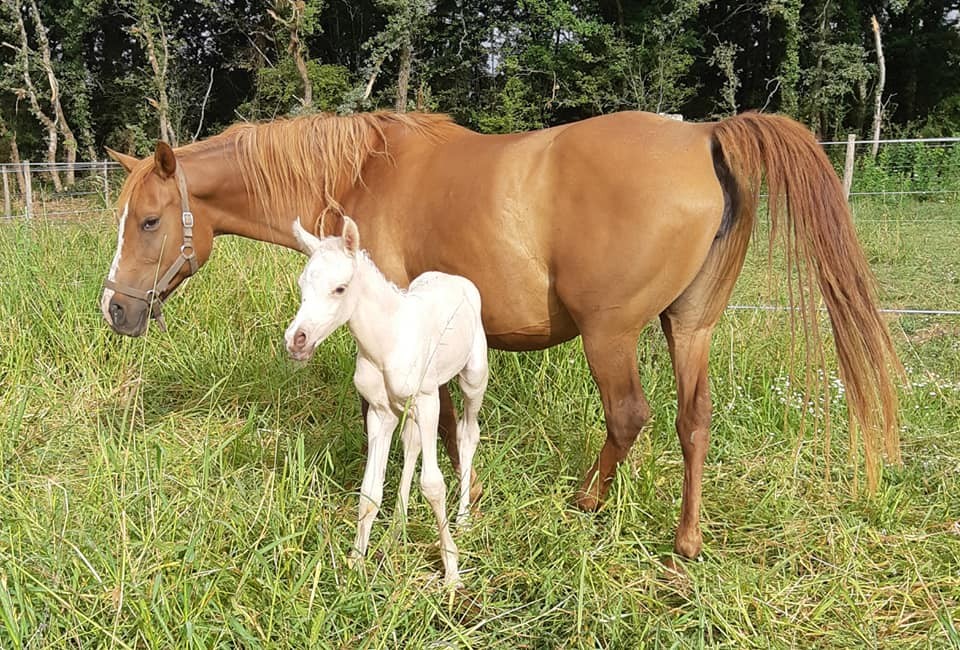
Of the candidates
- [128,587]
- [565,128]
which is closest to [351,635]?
[128,587]

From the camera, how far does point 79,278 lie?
13.6 feet

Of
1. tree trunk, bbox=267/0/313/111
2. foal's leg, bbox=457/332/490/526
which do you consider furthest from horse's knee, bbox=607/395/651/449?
tree trunk, bbox=267/0/313/111

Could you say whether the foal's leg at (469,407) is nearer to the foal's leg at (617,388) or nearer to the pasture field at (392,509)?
the pasture field at (392,509)

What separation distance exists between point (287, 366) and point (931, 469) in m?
3.13

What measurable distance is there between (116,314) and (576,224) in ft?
6.07

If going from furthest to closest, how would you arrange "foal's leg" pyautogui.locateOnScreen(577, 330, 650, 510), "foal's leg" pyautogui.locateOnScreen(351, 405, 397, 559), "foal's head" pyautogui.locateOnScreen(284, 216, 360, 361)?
"foal's leg" pyautogui.locateOnScreen(577, 330, 650, 510), "foal's leg" pyautogui.locateOnScreen(351, 405, 397, 559), "foal's head" pyautogui.locateOnScreen(284, 216, 360, 361)

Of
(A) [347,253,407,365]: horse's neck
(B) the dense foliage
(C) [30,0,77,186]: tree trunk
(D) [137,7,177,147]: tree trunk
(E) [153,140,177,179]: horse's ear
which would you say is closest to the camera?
(A) [347,253,407,365]: horse's neck

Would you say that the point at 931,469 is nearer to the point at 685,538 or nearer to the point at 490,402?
the point at 685,538

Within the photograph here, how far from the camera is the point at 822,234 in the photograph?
215 cm

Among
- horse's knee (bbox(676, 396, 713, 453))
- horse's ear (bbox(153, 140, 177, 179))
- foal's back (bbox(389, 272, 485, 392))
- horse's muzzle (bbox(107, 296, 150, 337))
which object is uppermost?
horse's ear (bbox(153, 140, 177, 179))

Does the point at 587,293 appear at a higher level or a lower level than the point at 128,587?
higher

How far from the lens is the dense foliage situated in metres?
17.1

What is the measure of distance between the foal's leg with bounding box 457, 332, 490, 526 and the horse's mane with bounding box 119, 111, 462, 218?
1.01m

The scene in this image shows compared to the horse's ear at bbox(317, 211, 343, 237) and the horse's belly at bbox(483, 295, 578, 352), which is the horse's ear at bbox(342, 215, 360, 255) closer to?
the horse's belly at bbox(483, 295, 578, 352)
